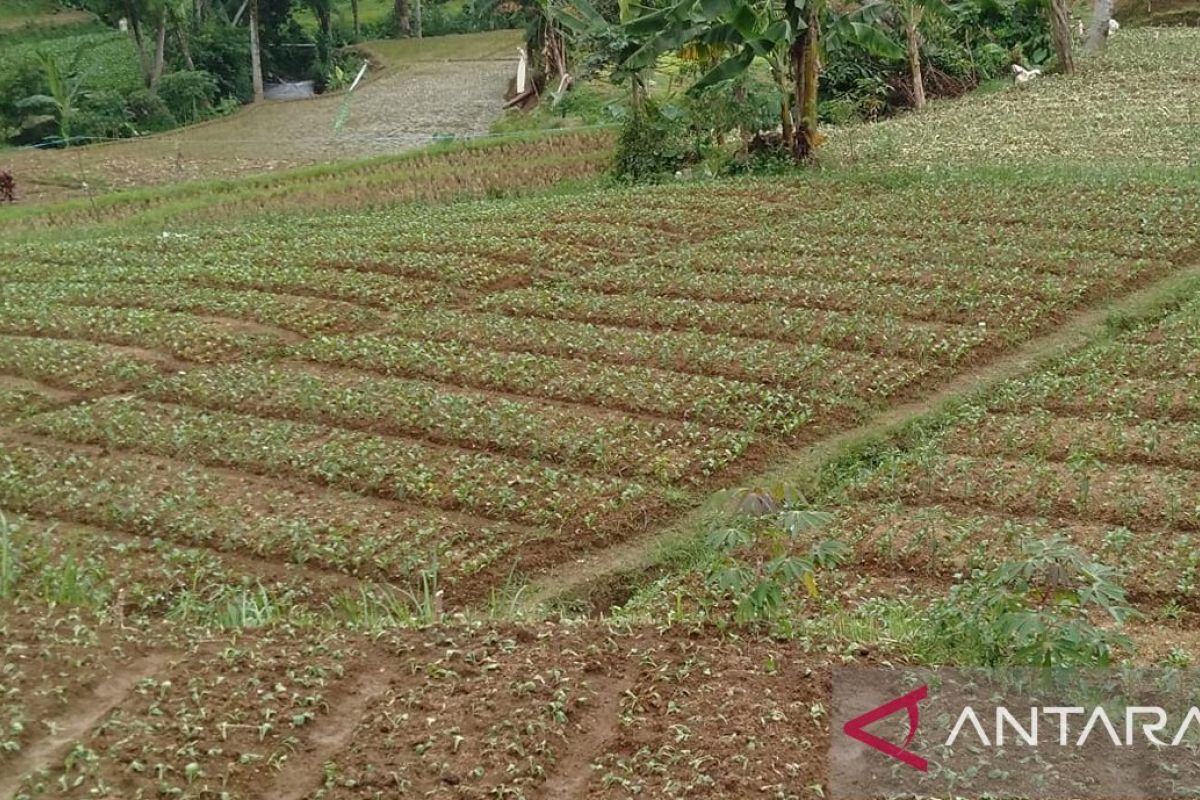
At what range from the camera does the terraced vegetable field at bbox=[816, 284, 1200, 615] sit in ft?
26.3

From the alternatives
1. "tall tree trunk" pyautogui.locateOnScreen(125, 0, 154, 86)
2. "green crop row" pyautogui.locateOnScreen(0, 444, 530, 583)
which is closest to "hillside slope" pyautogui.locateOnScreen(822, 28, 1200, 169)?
"green crop row" pyautogui.locateOnScreen(0, 444, 530, 583)

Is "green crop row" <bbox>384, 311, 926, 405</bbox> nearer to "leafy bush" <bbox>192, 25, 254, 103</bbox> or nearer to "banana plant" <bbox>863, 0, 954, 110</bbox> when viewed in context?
"banana plant" <bbox>863, 0, 954, 110</bbox>

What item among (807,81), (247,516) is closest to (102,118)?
(807,81)

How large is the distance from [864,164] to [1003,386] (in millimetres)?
9682

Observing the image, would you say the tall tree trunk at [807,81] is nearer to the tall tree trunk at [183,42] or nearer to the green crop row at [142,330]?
the green crop row at [142,330]

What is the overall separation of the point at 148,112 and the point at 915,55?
2171 cm

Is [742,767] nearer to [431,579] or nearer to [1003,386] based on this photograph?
[431,579]

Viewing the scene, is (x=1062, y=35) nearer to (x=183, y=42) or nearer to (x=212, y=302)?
(x=212, y=302)

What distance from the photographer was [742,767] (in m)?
4.82

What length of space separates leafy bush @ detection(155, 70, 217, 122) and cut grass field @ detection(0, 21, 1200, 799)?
18787 mm

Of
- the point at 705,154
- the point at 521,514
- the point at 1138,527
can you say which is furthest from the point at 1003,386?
the point at 705,154

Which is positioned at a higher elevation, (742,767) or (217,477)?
(742,767)

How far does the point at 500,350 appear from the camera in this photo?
42.4ft

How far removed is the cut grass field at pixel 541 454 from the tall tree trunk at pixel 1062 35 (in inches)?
278
